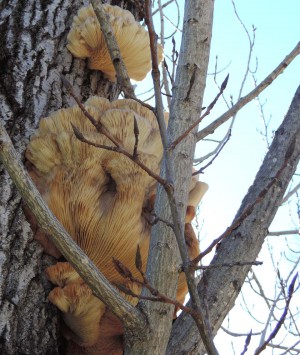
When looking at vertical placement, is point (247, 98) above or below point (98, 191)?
above

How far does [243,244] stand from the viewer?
74.7 inches

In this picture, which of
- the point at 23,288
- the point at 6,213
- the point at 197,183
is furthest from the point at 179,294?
the point at 6,213

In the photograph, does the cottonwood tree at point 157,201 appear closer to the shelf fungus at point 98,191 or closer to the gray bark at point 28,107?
the gray bark at point 28,107

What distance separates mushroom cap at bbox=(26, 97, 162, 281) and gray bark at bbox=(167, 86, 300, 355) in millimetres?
299

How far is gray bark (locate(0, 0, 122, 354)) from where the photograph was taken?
1.89m

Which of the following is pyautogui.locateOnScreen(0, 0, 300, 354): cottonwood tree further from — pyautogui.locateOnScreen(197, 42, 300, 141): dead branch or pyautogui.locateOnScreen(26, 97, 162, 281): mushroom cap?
pyautogui.locateOnScreen(26, 97, 162, 281): mushroom cap

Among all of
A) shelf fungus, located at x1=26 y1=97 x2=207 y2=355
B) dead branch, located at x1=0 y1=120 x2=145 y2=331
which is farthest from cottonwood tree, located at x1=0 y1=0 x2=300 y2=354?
shelf fungus, located at x1=26 y1=97 x2=207 y2=355

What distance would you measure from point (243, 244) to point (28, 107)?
0.96 m

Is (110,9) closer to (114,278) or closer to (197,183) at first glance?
(197,183)

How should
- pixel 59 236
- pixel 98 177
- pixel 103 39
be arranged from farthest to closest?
pixel 103 39 → pixel 98 177 → pixel 59 236

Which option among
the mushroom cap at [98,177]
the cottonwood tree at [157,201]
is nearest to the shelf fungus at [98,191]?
the mushroom cap at [98,177]

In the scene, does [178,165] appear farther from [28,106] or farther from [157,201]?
[28,106]

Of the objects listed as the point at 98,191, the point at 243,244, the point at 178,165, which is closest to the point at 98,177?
the point at 98,191

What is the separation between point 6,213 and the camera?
1981mm
